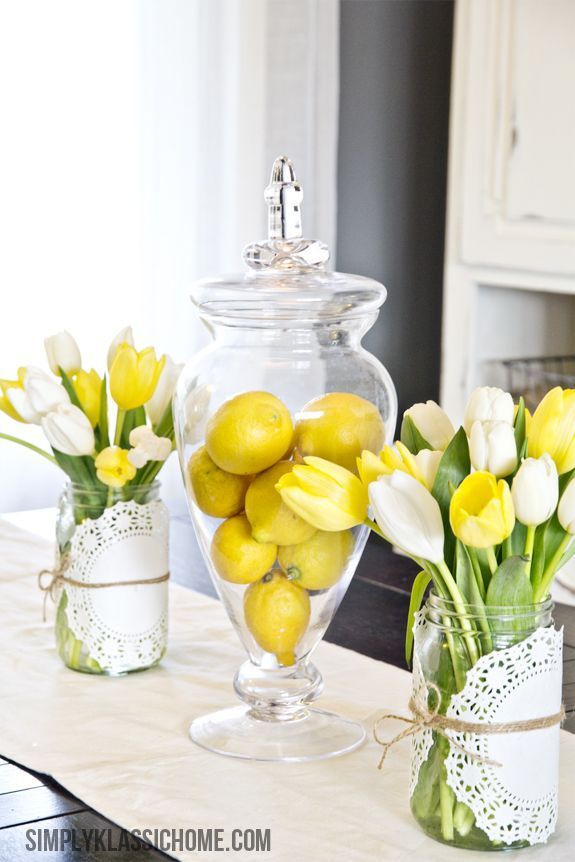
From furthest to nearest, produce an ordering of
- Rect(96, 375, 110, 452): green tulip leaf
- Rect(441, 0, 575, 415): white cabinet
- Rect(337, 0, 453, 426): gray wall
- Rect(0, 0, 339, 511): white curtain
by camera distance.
Result: Rect(337, 0, 453, 426): gray wall < Rect(0, 0, 339, 511): white curtain < Rect(441, 0, 575, 415): white cabinet < Rect(96, 375, 110, 452): green tulip leaf

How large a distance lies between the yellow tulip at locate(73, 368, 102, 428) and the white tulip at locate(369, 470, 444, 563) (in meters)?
0.39

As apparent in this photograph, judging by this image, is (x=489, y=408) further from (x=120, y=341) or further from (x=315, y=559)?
(x=120, y=341)

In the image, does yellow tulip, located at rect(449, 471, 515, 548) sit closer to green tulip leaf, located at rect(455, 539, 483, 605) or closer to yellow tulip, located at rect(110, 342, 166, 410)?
green tulip leaf, located at rect(455, 539, 483, 605)

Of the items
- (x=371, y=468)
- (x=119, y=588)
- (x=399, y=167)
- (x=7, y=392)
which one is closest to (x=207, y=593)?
(x=119, y=588)

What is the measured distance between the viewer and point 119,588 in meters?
1.02

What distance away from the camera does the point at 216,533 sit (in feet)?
2.86

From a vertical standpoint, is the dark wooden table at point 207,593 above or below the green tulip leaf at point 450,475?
below

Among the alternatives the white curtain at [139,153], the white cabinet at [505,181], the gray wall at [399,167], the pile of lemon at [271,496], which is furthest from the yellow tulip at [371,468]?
the gray wall at [399,167]

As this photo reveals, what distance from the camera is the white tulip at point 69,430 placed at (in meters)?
0.99

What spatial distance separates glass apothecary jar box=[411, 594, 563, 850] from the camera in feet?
2.32

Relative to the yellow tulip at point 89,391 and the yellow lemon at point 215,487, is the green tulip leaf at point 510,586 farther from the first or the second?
the yellow tulip at point 89,391

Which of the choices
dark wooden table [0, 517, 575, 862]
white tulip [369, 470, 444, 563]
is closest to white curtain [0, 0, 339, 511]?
dark wooden table [0, 517, 575, 862]

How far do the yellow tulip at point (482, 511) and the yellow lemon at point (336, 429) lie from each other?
17 centimetres

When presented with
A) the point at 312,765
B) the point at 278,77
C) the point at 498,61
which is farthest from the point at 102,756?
the point at 278,77
